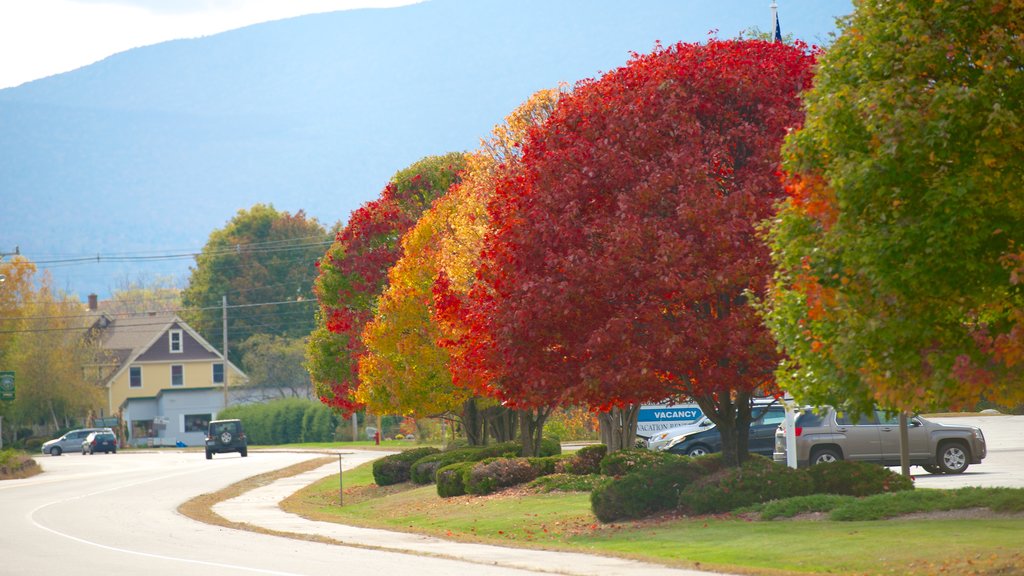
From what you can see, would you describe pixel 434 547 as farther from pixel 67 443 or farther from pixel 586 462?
pixel 67 443

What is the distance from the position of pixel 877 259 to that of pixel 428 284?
74.8 feet

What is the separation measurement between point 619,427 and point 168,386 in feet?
226

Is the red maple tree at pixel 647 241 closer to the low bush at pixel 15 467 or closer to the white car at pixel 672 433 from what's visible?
the white car at pixel 672 433

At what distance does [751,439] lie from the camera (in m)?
33.2

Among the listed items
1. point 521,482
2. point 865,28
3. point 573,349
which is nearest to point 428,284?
point 521,482

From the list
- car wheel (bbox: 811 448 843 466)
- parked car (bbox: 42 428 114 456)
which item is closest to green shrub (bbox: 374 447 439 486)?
car wheel (bbox: 811 448 843 466)

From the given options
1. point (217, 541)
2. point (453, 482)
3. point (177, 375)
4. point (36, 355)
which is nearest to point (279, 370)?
point (177, 375)

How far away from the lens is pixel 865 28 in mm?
14289

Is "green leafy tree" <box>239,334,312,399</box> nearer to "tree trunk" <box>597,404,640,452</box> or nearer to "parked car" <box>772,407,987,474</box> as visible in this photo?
"tree trunk" <box>597,404,640,452</box>

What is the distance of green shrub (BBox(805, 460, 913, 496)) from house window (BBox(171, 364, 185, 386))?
8198 centimetres

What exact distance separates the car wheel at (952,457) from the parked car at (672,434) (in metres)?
6.41

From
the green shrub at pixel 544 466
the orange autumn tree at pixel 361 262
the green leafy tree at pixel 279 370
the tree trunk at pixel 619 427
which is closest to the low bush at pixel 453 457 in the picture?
the tree trunk at pixel 619 427

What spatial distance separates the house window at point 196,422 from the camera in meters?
97.5

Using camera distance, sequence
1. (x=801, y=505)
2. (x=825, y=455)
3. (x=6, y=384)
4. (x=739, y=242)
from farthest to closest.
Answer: (x=6, y=384), (x=825, y=455), (x=739, y=242), (x=801, y=505)
